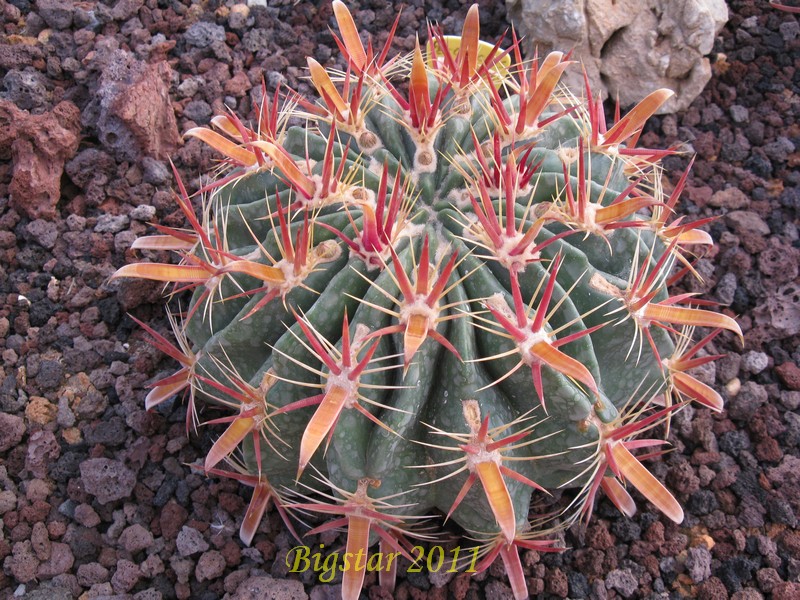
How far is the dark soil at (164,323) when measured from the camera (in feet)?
6.66

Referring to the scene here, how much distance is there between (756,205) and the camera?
2877 millimetres

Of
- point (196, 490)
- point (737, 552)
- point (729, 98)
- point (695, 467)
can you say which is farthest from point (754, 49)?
point (196, 490)

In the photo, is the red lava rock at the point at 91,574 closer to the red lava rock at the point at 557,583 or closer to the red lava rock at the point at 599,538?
the red lava rock at the point at 557,583

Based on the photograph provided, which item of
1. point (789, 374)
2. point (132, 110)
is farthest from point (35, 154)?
point (789, 374)

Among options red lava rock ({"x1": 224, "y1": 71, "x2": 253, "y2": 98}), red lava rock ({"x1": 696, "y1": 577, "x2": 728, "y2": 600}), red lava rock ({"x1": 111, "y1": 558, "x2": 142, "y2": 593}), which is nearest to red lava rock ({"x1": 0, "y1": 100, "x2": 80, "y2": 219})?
red lava rock ({"x1": 224, "y1": 71, "x2": 253, "y2": 98})

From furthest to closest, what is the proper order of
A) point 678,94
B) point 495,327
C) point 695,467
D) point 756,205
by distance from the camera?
1. point 678,94
2. point 756,205
3. point 695,467
4. point 495,327

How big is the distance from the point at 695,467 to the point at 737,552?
277mm

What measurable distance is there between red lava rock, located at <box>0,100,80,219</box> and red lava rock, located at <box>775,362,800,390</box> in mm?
2617

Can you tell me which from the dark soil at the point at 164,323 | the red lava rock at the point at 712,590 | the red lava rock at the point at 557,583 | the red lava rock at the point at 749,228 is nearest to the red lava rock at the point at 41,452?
the dark soil at the point at 164,323

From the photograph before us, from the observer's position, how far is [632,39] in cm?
301

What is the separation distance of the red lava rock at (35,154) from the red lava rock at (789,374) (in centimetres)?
262

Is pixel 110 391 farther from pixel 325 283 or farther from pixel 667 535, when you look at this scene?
pixel 667 535

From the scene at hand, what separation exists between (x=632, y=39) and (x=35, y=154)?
2.38m

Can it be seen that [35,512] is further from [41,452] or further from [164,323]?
[164,323]
